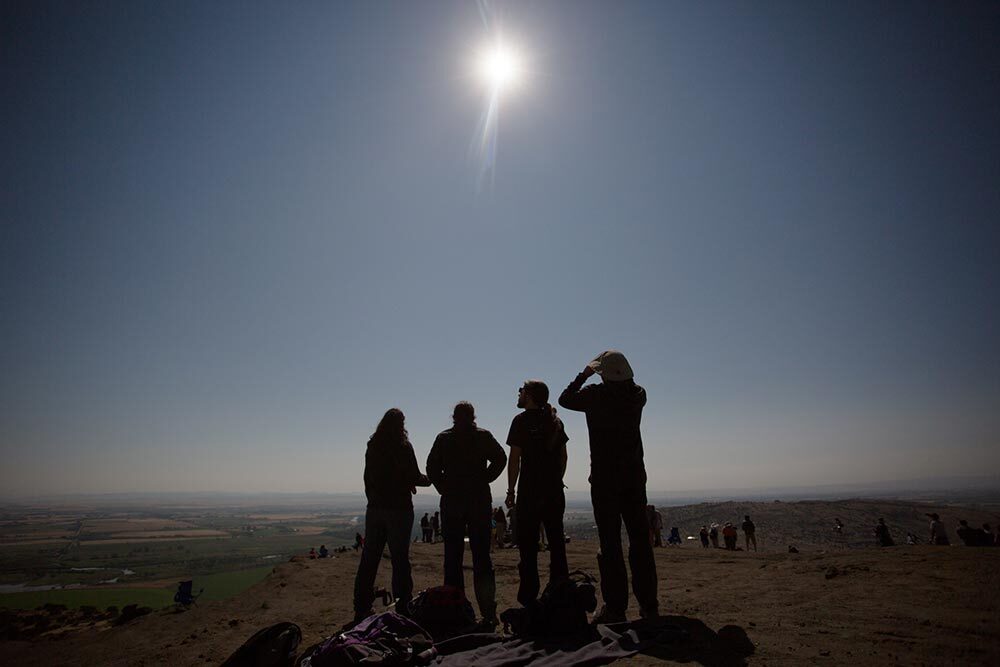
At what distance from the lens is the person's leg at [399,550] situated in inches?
197

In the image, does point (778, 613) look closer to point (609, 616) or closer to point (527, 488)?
point (609, 616)

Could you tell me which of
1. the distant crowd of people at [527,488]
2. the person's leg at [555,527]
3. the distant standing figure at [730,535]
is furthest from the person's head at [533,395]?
the distant standing figure at [730,535]

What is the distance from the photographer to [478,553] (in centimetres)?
479

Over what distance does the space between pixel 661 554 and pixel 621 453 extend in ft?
30.7

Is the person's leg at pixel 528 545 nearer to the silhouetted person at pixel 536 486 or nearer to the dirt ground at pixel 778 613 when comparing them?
the silhouetted person at pixel 536 486

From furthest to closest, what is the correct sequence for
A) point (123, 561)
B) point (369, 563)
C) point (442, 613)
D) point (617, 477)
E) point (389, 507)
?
1. point (123, 561)
2. point (389, 507)
3. point (369, 563)
4. point (617, 477)
5. point (442, 613)

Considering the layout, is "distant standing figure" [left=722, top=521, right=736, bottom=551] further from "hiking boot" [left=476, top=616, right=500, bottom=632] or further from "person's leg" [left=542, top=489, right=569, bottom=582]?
"hiking boot" [left=476, top=616, right=500, bottom=632]

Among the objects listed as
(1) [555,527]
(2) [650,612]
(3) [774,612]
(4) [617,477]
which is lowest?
(3) [774,612]

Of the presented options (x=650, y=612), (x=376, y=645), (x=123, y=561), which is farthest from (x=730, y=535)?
(x=123, y=561)

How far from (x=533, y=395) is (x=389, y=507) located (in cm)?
227

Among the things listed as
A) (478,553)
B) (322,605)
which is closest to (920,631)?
(478,553)

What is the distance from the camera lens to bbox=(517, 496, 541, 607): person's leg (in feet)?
15.3

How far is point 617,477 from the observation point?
4664mm

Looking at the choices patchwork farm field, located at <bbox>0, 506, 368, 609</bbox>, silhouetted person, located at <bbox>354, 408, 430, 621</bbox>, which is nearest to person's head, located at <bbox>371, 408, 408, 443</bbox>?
silhouetted person, located at <bbox>354, 408, 430, 621</bbox>
